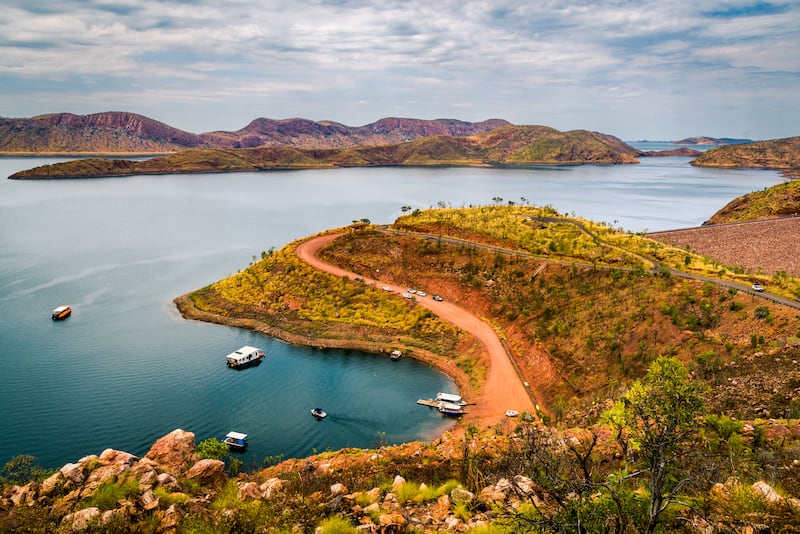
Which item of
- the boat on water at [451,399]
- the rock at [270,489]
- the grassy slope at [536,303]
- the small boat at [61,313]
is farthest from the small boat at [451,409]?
the small boat at [61,313]

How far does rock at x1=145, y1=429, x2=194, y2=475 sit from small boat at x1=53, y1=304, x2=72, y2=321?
2153 inches

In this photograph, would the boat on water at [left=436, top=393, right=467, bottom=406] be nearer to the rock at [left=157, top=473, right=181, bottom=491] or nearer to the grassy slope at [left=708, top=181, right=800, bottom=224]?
the rock at [left=157, top=473, right=181, bottom=491]

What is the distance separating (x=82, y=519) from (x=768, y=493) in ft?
63.6

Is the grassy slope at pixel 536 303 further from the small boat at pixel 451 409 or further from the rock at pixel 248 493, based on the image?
the rock at pixel 248 493

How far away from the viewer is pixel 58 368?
50094mm

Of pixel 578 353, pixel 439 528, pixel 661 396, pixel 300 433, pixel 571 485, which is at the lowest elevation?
pixel 300 433

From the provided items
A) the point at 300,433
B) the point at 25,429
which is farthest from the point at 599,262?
the point at 25,429

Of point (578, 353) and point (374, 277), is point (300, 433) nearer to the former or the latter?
point (578, 353)

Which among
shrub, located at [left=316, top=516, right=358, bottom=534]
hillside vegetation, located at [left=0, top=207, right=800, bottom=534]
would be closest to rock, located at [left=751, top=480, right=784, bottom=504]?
hillside vegetation, located at [left=0, top=207, right=800, bottom=534]

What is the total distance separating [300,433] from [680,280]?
41.0 meters

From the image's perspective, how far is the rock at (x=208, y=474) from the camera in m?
19.1

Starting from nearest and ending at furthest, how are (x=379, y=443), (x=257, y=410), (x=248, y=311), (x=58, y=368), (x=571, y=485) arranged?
1. (x=571, y=485)
2. (x=379, y=443)
3. (x=257, y=410)
4. (x=58, y=368)
5. (x=248, y=311)

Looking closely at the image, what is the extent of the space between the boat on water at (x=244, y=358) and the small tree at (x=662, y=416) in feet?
158

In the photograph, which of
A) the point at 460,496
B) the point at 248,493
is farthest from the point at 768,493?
the point at 248,493
